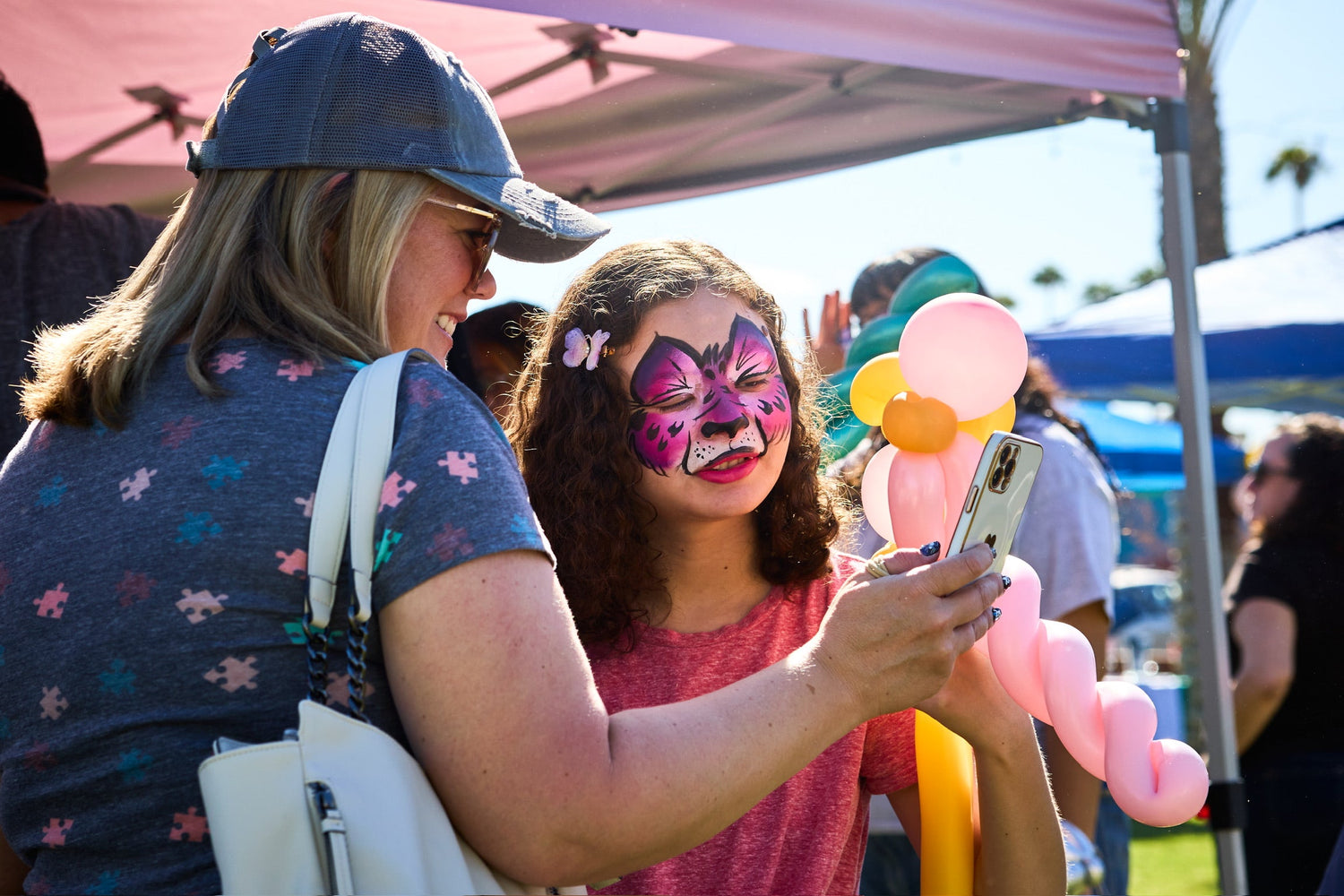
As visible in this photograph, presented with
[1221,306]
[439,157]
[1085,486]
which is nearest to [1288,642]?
[1085,486]

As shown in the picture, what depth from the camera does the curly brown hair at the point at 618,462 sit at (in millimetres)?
1757

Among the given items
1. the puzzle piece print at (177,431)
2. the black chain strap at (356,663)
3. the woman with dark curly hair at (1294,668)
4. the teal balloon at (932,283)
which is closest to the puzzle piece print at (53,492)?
the puzzle piece print at (177,431)

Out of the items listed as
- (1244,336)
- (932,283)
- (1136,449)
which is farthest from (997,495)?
(1136,449)

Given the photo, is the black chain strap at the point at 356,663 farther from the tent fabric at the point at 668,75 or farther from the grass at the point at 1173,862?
the grass at the point at 1173,862

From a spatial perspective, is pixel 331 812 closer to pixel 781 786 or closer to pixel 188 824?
pixel 188 824

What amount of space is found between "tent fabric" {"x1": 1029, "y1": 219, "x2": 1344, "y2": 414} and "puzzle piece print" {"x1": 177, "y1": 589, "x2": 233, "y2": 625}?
13.7 feet

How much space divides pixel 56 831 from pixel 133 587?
0.85 feet

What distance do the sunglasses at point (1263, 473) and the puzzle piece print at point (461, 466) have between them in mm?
3268

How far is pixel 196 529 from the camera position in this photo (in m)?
1.02

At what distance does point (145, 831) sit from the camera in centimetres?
104

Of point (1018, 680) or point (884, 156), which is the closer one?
point (1018, 680)

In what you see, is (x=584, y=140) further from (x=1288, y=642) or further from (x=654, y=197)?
(x=1288, y=642)

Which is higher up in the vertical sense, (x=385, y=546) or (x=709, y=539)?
(x=385, y=546)

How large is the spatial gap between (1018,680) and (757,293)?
2.46ft
